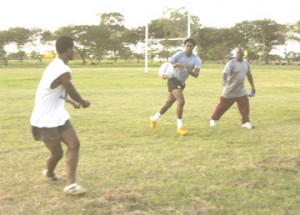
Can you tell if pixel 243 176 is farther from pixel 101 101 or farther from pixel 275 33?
pixel 275 33

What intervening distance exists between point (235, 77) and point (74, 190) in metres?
5.06

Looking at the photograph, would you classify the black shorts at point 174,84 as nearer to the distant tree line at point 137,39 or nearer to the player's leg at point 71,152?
the player's leg at point 71,152

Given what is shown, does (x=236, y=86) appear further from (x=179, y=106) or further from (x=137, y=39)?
(x=137, y=39)

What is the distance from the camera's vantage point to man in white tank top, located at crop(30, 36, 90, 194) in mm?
4508

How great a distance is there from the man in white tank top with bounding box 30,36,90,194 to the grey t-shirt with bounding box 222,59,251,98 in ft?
15.4

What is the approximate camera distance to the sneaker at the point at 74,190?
4.55 meters

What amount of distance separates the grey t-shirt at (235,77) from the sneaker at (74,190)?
16.2 feet

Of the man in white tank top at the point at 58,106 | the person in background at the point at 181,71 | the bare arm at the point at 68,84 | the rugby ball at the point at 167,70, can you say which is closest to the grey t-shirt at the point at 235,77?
the person in background at the point at 181,71

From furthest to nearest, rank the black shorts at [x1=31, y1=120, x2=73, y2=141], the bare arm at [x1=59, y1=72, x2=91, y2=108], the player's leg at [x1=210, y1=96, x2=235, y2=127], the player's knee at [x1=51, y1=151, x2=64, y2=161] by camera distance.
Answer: the player's leg at [x1=210, y1=96, x2=235, y2=127] < the player's knee at [x1=51, y1=151, x2=64, y2=161] < the black shorts at [x1=31, y1=120, x2=73, y2=141] < the bare arm at [x1=59, y1=72, x2=91, y2=108]

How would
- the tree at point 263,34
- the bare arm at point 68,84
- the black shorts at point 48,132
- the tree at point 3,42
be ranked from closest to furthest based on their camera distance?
1. the bare arm at point 68,84
2. the black shorts at point 48,132
3. the tree at point 3,42
4. the tree at point 263,34

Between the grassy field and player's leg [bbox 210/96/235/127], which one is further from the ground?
player's leg [bbox 210/96/235/127]

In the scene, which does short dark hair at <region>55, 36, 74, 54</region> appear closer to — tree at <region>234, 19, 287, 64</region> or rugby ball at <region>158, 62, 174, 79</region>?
rugby ball at <region>158, 62, 174, 79</region>

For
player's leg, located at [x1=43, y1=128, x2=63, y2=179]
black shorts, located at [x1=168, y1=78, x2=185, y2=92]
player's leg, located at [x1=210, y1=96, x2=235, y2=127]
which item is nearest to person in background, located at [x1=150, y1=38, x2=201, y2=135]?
black shorts, located at [x1=168, y1=78, x2=185, y2=92]

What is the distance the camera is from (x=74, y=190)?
4.57 m
